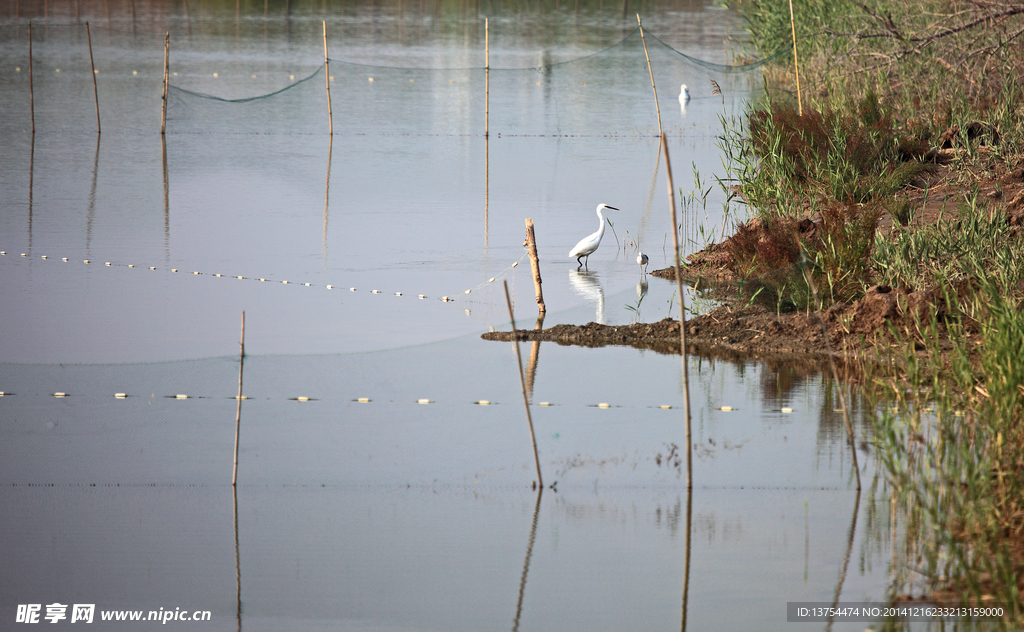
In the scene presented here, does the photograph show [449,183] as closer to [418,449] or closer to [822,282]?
[822,282]

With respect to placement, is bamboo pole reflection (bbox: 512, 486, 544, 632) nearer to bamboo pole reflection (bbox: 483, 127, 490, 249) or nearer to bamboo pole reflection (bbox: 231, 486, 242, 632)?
bamboo pole reflection (bbox: 231, 486, 242, 632)

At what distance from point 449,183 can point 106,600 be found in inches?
478

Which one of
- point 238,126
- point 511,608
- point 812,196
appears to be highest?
point 238,126

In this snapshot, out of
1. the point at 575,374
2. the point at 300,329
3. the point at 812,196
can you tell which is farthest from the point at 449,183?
the point at 575,374

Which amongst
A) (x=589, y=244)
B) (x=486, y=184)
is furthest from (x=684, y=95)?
(x=589, y=244)

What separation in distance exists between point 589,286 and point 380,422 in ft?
13.6

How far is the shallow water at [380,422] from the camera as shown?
4793 mm

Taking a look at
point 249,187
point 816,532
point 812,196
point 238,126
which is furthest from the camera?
point 238,126

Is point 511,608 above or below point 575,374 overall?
below

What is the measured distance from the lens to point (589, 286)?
34.3 ft

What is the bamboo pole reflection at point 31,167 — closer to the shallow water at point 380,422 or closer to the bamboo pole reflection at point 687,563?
the shallow water at point 380,422

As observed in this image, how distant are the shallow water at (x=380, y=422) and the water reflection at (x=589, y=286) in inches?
1.6

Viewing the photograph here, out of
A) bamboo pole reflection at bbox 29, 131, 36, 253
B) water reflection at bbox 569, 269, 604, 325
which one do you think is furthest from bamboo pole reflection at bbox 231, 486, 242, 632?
bamboo pole reflection at bbox 29, 131, 36, 253

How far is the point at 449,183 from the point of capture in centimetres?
1641
